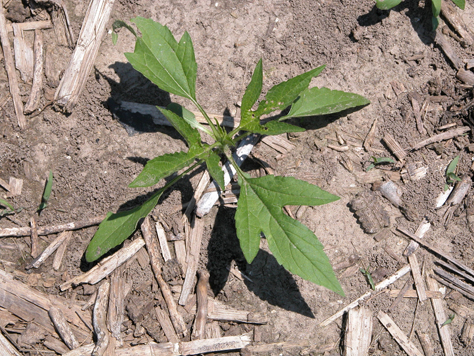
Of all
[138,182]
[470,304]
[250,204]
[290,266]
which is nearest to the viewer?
[138,182]

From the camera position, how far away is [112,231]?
2.91m

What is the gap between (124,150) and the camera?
126 inches

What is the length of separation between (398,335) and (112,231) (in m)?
2.45

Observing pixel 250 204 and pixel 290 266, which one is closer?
pixel 290 266

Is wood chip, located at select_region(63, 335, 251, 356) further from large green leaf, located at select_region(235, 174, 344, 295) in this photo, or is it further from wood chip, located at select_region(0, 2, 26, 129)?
wood chip, located at select_region(0, 2, 26, 129)

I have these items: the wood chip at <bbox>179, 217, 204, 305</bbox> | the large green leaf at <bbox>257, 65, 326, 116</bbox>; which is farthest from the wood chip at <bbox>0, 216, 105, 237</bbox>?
the large green leaf at <bbox>257, 65, 326, 116</bbox>

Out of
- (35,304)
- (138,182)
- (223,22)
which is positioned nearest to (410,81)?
(223,22)

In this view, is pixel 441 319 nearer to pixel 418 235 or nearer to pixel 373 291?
pixel 373 291

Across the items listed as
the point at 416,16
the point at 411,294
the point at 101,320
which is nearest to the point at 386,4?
the point at 416,16

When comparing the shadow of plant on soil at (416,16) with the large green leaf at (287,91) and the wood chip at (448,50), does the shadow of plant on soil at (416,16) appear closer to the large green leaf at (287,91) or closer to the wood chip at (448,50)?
the wood chip at (448,50)

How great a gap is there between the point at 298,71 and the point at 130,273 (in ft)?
7.33

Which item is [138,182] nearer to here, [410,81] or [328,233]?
[328,233]

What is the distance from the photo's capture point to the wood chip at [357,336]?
3.01 m

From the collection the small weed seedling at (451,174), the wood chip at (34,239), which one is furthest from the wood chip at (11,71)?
the small weed seedling at (451,174)
